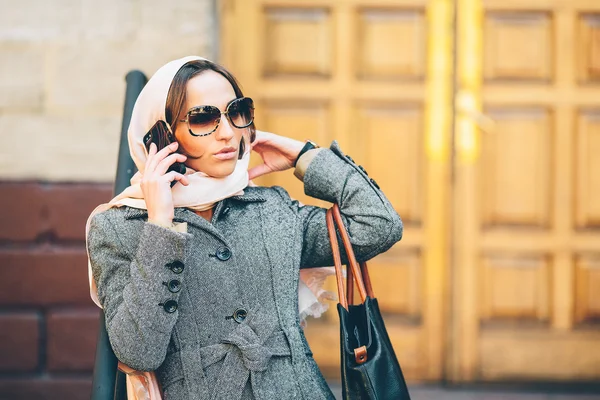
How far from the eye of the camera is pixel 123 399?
6.27ft

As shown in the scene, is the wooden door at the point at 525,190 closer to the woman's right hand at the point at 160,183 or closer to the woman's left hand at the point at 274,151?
the woman's left hand at the point at 274,151

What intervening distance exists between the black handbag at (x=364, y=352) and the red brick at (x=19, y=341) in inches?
89.6

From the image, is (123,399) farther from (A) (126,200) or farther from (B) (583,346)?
(B) (583,346)

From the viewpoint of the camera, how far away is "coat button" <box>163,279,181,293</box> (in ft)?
5.59

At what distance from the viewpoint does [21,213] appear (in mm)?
3645

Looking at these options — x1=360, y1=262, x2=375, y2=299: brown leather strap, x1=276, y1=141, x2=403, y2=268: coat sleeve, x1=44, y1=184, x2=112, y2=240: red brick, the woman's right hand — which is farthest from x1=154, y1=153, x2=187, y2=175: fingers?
x1=44, y1=184, x2=112, y2=240: red brick

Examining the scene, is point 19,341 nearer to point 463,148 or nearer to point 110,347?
point 110,347

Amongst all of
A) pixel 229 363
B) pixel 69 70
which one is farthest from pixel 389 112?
pixel 229 363

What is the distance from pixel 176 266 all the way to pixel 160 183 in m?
0.20

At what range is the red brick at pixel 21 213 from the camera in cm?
364

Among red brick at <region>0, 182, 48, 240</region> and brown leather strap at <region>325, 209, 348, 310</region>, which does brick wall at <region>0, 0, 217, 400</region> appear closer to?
red brick at <region>0, 182, 48, 240</region>

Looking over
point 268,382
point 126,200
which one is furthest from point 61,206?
point 268,382

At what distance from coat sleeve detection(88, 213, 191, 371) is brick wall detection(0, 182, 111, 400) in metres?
1.98

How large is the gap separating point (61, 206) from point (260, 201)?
76.6 inches
